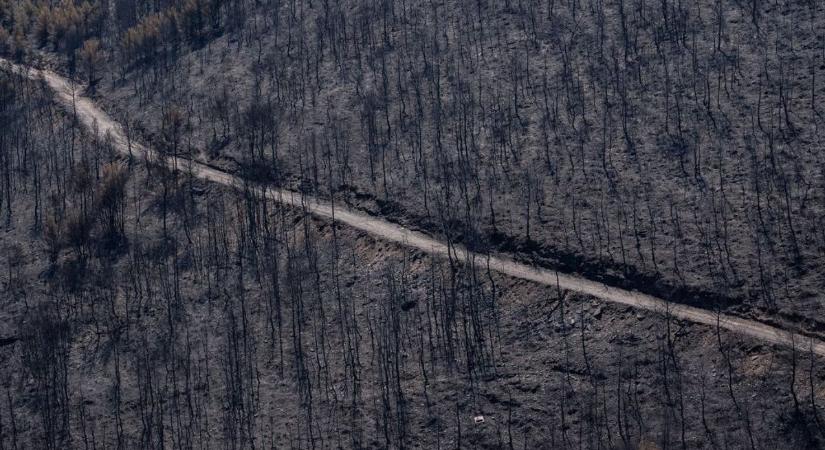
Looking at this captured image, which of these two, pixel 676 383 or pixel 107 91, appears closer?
pixel 676 383

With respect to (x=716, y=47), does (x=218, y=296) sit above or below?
below

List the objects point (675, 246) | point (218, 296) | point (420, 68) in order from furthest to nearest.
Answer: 1. point (420, 68)
2. point (218, 296)
3. point (675, 246)

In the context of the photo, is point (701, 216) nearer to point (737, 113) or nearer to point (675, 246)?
point (675, 246)

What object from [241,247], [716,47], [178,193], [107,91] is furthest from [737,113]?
[107,91]

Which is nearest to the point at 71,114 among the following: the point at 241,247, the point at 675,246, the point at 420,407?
the point at 241,247

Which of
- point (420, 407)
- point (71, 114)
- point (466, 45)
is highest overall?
point (466, 45)

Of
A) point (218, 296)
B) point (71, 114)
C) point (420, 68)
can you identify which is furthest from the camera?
point (71, 114)

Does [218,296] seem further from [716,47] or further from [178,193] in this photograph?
[716,47]
